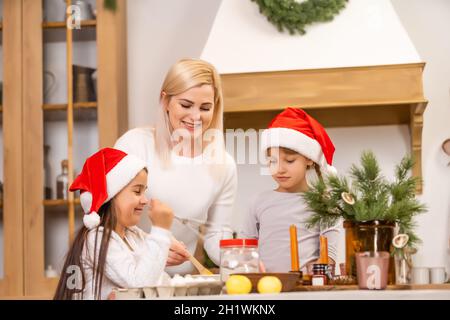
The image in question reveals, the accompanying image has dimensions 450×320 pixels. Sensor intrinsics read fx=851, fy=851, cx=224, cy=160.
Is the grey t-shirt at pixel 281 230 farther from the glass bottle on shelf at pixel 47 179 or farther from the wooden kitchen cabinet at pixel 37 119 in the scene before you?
the glass bottle on shelf at pixel 47 179

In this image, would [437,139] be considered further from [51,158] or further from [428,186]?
[51,158]

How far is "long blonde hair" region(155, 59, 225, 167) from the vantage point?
257 centimetres

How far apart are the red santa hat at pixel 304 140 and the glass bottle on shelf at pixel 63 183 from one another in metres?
1.39

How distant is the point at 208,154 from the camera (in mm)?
2684

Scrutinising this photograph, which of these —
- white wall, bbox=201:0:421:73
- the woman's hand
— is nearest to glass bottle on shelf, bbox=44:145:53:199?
white wall, bbox=201:0:421:73

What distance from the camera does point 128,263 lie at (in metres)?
1.96

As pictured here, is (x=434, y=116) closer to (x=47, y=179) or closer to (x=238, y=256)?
(x=47, y=179)

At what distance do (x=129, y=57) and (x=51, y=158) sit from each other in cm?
58

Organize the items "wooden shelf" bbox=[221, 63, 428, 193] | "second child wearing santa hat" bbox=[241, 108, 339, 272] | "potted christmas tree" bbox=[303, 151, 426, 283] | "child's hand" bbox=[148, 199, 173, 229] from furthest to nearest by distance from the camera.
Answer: "wooden shelf" bbox=[221, 63, 428, 193] → "second child wearing santa hat" bbox=[241, 108, 339, 272] → "child's hand" bbox=[148, 199, 173, 229] → "potted christmas tree" bbox=[303, 151, 426, 283]

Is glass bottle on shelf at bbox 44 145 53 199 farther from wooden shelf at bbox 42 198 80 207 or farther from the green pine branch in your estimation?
the green pine branch

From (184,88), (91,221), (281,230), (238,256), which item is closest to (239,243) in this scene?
(238,256)

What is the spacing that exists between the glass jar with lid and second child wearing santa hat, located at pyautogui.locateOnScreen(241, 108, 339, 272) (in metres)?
0.54
